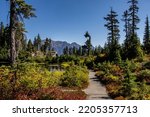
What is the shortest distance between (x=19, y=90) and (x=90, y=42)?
8394cm

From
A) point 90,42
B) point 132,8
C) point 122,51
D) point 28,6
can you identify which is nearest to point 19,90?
point 28,6

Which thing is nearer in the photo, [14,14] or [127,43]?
[14,14]

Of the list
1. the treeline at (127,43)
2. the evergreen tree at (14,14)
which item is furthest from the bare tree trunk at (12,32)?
the treeline at (127,43)

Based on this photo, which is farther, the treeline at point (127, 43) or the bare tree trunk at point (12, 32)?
the treeline at point (127, 43)

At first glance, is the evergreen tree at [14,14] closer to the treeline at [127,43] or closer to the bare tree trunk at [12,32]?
the bare tree trunk at [12,32]

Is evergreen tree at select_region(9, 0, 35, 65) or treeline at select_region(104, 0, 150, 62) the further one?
treeline at select_region(104, 0, 150, 62)

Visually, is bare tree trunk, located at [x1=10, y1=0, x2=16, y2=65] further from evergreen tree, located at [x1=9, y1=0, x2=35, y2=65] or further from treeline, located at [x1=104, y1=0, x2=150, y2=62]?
treeline, located at [x1=104, y1=0, x2=150, y2=62]

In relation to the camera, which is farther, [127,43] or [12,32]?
[127,43]

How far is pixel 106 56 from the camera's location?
6656 cm

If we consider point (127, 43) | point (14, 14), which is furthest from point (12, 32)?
point (127, 43)

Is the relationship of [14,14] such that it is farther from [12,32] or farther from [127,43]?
[127,43]

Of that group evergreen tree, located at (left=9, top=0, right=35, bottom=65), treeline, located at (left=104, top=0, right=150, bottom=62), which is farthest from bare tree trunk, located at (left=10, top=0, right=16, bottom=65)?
treeline, located at (left=104, top=0, right=150, bottom=62)

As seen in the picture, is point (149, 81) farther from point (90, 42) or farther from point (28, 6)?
point (90, 42)

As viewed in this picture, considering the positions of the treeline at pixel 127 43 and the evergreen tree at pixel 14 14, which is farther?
the treeline at pixel 127 43
